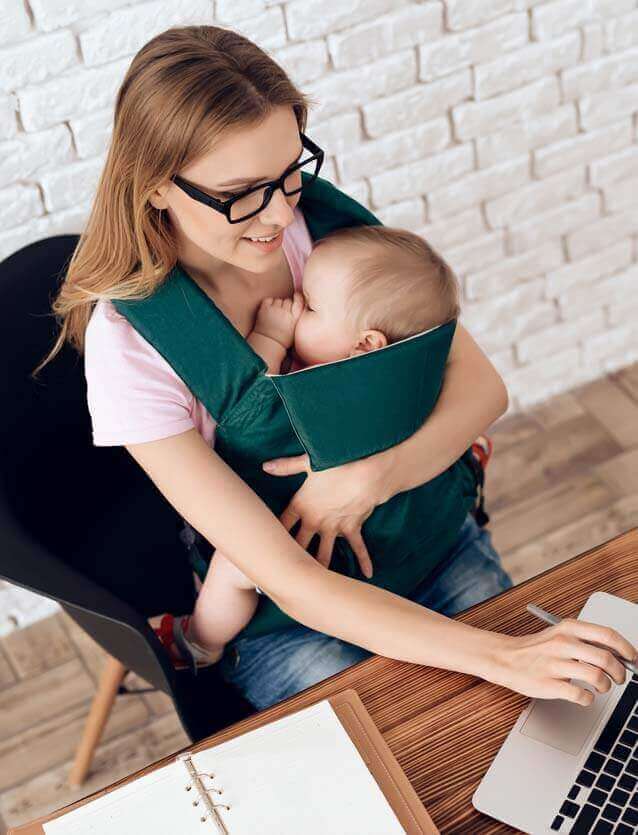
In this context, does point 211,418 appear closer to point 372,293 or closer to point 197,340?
point 197,340

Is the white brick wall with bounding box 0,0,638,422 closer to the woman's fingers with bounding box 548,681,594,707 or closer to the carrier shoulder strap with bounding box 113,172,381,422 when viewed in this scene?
the carrier shoulder strap with bounding box 113,172,381,422

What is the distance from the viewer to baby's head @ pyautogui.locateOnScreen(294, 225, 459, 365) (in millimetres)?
1256

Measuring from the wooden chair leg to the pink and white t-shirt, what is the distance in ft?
2.18

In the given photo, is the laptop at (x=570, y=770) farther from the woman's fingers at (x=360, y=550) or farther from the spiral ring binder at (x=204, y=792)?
the woman's fingers at (x=360, y=550)

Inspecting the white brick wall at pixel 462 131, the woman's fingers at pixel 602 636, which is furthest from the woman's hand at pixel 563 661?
the white brick wall at pixel 462 131

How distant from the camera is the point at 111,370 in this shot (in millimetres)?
1180

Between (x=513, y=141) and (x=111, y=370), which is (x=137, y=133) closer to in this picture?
(x=111, y=370)

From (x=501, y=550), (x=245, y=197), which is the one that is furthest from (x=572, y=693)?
(x=501, y=550)

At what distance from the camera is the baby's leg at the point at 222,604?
1280mm

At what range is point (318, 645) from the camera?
4.35 ft

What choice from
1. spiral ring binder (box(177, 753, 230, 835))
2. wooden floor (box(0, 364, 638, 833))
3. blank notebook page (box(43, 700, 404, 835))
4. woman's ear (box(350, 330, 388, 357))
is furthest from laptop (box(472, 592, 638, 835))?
wooden floor (box(0, 364, 638, 833))

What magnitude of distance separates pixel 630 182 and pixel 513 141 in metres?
0.36

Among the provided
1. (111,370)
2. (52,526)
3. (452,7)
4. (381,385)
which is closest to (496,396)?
(381,385)

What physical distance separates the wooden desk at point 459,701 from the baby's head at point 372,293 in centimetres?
37
